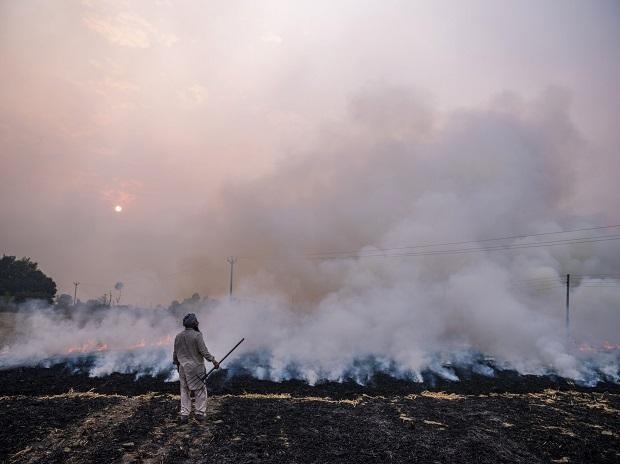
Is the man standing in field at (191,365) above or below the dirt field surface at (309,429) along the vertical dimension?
above

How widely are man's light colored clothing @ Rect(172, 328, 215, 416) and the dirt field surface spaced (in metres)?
0.52

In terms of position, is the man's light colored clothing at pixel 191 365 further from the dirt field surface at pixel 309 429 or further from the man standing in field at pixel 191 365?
the dirt field surface at pixel 309 429

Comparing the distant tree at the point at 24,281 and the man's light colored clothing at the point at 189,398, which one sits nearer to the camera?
the man's light colored clothing at the point at 189,398

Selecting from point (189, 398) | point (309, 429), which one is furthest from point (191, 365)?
point (309, 429)

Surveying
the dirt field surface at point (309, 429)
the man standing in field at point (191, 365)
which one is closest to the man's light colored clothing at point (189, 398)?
the man standing in field at point (191, 365)

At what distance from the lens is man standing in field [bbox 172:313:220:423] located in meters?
9.73

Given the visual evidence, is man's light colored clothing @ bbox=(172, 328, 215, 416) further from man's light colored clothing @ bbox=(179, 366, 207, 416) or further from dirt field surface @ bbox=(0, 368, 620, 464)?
dirt field surface @ bbox=(0, 368, 620, 464)

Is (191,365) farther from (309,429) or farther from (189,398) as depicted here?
(309,429)

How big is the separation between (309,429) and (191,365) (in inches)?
137

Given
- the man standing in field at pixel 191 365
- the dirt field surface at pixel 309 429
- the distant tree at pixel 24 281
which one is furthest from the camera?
the distant tree at pixel 24 281

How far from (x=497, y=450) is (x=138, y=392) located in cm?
1198

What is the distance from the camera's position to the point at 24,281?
55.1m

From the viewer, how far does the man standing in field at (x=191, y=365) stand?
973cm

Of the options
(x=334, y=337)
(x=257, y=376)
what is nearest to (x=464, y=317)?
(x=334, y=337)
